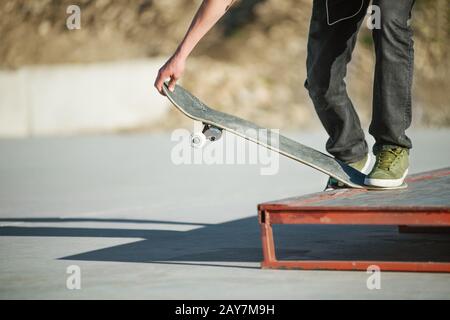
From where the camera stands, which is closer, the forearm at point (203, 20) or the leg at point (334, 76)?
the forearm at point (203, 20)

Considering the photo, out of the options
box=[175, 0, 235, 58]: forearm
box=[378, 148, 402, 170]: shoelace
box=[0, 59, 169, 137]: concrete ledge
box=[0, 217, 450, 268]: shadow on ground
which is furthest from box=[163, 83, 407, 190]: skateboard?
box=[0, 59, 169, 137]: concrete ledge

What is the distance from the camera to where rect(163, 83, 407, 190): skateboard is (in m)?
4.57

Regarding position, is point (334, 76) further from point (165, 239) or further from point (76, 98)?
point (76, 98)

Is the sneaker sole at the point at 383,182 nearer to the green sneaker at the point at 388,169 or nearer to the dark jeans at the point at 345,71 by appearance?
the green sneaker at the point at 388,169

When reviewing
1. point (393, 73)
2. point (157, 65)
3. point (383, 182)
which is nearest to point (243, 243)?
point (383, 182)

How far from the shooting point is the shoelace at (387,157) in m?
4.77

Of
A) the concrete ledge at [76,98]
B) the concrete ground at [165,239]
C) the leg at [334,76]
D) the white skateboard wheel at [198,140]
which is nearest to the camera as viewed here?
the concrete ground at [165,239]

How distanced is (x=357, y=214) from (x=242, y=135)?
0.70 meters

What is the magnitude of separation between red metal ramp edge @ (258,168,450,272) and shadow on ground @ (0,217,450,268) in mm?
337

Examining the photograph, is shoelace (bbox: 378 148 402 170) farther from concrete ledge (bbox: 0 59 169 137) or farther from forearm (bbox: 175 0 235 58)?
concrete ledge (bbox: 0 59 169 137)

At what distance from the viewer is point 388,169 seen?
188 inches

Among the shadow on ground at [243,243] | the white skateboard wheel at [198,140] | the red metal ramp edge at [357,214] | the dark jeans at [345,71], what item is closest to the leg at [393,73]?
the dark jeans at [345,71]
